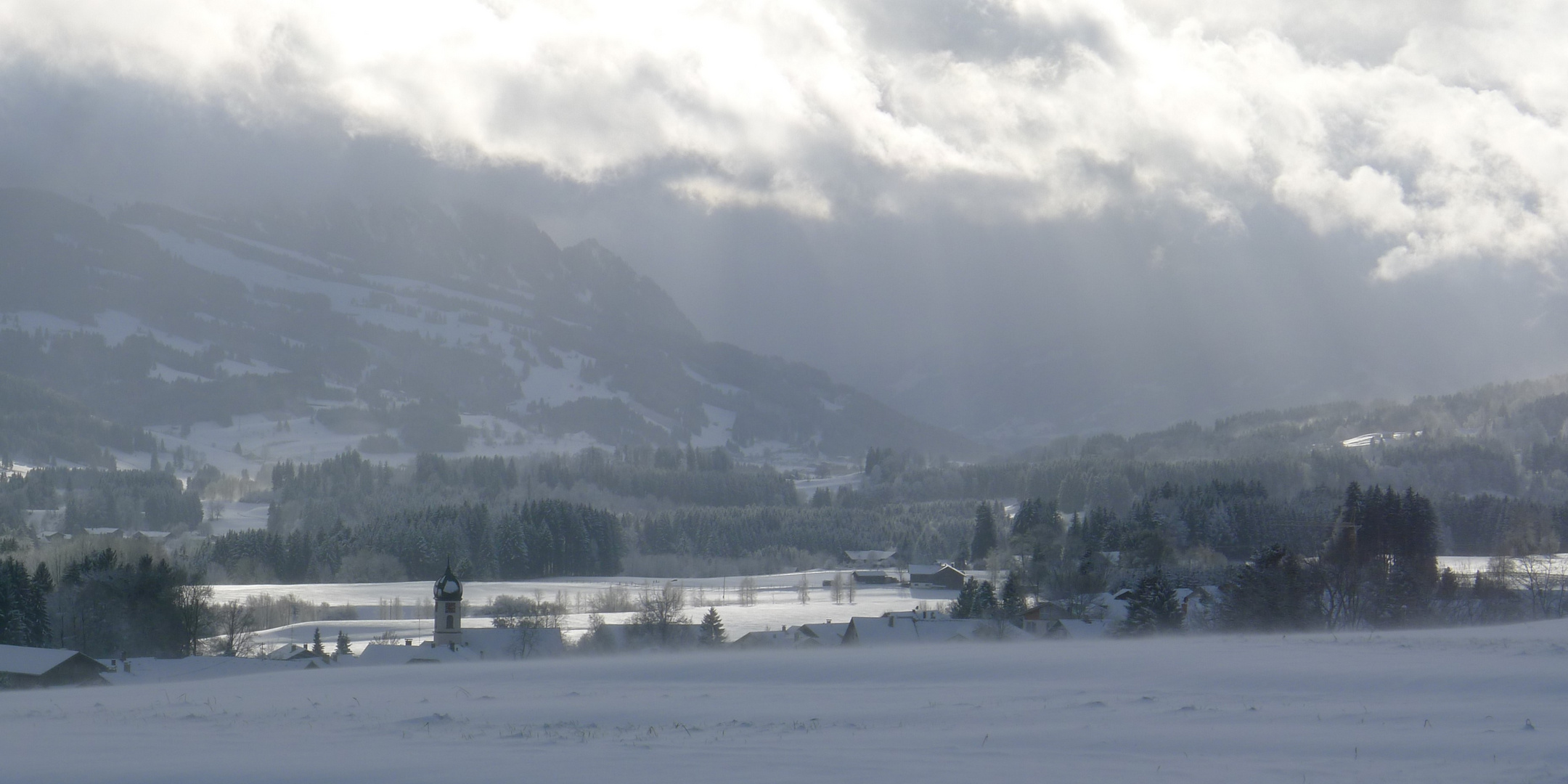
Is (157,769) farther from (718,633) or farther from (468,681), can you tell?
(718,633)

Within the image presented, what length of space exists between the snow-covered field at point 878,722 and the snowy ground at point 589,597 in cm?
4750

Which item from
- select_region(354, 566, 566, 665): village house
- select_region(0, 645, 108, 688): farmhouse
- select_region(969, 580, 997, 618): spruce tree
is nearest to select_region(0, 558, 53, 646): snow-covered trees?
select_region(0, 645, 108, 688): farmhouse

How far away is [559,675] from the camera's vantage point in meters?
49.4

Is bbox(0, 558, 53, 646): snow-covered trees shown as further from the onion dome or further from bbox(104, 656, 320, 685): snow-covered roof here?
the onion dome

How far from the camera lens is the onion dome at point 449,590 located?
79.8 metres

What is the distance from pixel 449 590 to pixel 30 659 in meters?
28.4

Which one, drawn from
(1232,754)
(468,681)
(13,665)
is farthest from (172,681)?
(1232,754)

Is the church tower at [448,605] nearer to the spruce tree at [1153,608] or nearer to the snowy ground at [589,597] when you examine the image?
the snowy ground at [589,597]

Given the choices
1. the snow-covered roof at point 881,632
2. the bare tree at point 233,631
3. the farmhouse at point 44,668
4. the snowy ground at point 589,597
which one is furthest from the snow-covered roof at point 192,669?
the snow-covered roof at point 881,632

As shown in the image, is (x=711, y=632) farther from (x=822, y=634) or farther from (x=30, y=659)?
(x=30, y=659)

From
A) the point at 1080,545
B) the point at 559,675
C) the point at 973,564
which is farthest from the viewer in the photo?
the point at 973,564

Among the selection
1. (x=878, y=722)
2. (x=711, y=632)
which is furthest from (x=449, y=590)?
(x=878, y=722)

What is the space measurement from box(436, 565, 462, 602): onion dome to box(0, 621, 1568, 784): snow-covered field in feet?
95.5

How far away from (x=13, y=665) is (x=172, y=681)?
6.14 meters
